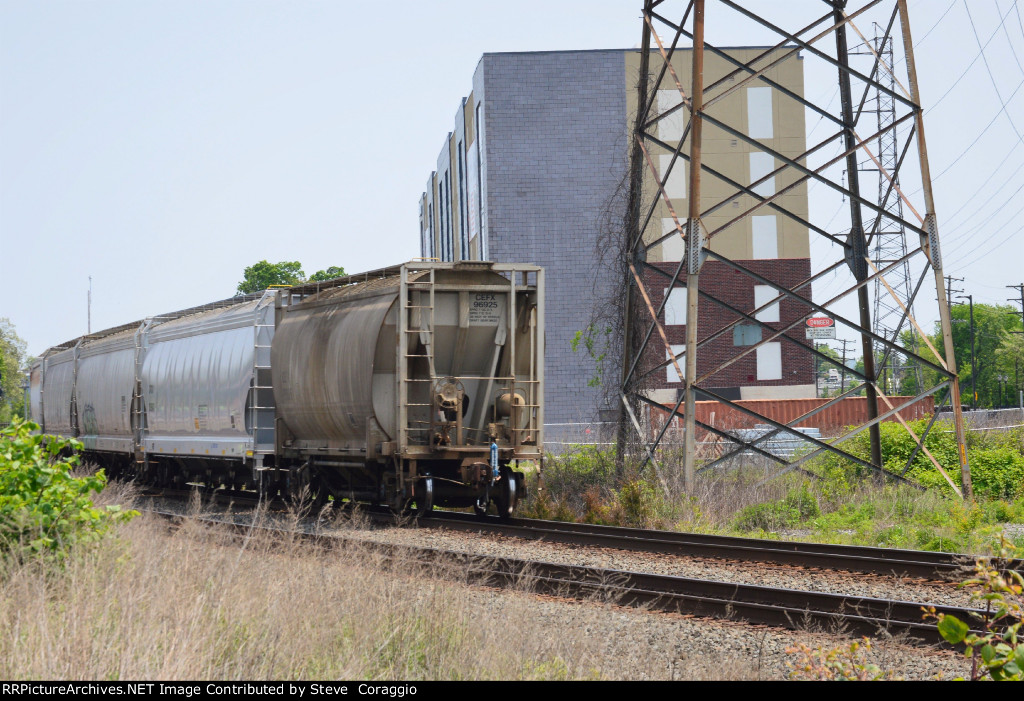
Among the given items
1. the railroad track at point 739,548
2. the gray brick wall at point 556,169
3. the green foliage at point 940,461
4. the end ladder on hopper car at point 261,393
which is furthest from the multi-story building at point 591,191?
the railroad track at point 739,548

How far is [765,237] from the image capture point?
154 feet

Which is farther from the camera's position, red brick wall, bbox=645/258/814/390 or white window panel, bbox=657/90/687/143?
red brick wall, bbox=645/258/814/390

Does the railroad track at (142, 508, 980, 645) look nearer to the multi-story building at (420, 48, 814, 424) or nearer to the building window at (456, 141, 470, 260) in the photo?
the multi-story building at (420, 48, 814, 424)

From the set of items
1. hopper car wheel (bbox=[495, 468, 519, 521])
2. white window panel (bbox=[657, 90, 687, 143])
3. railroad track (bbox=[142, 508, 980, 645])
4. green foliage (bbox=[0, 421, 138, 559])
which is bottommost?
railroad track (bbox=[142, 508, 980, 645])

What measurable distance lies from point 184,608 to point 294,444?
1211 cm

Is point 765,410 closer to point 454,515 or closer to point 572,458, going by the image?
point 572,458

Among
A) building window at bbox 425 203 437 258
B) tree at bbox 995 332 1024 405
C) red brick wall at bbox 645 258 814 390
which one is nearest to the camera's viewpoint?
red brick wall at bbox 645 258 814 390

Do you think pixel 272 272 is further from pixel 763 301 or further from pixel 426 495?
pixel 426 495

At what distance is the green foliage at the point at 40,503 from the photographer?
8.41 m

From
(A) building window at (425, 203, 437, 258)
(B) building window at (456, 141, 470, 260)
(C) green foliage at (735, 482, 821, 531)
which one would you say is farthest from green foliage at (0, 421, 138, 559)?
(A) building window at (425, 203, 437, 258)

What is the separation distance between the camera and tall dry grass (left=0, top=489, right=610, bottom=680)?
572cm

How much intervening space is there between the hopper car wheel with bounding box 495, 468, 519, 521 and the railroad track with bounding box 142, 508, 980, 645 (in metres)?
4.58

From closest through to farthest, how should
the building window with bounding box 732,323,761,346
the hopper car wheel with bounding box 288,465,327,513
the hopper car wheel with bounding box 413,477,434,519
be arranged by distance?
the hopper car wheel with bounding box 413,477,434,519 → the hopper car wheel with bounding box 288,465,327,513 → the building window with bounding box 732,323,761,346

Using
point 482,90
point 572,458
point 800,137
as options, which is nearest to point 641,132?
point 572,458
